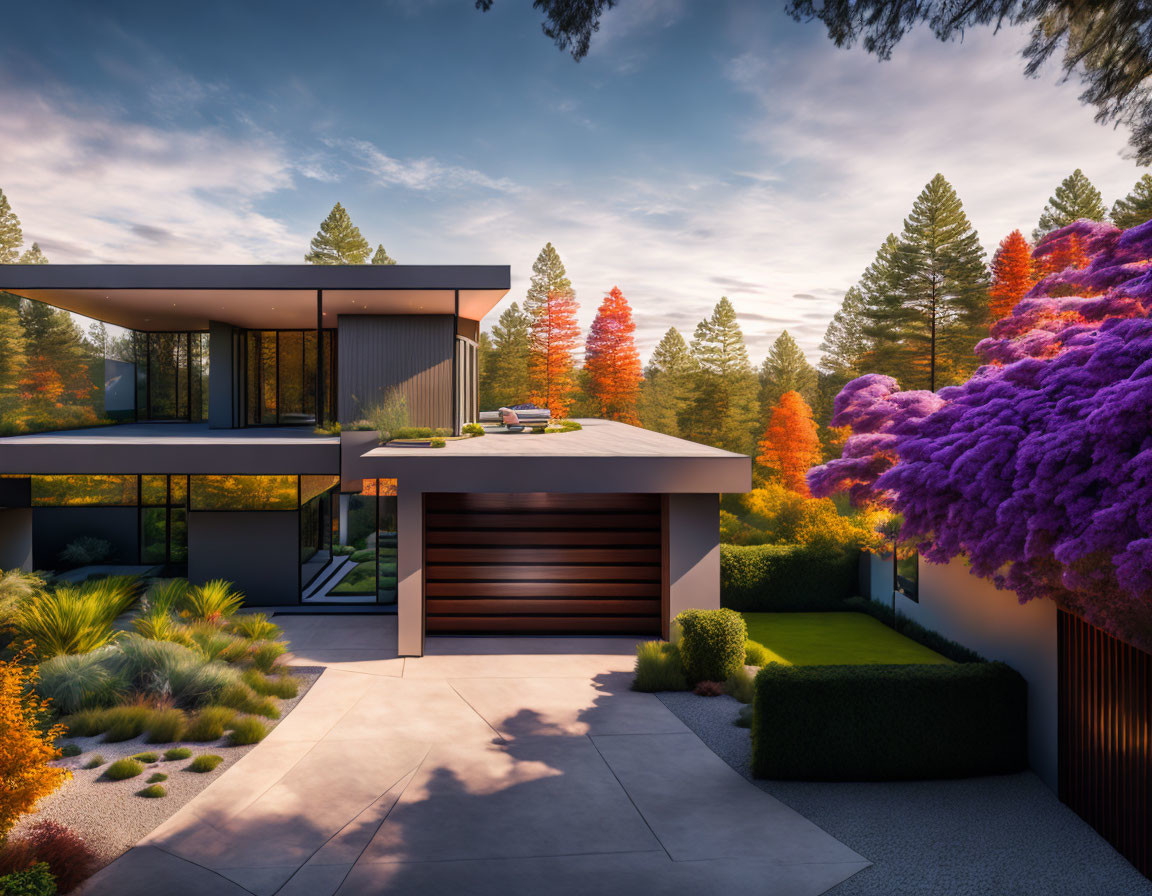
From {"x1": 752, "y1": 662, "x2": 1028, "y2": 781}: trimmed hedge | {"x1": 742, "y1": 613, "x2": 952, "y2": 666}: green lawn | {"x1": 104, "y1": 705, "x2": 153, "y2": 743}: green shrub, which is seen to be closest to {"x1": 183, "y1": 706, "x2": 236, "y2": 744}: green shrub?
{"x1": 104, "y1": 705, "x2": 153, "y2": 743}: green shrub

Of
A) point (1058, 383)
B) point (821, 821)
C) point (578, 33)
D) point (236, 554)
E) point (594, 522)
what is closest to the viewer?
point (578, 33)

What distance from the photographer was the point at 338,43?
798cm

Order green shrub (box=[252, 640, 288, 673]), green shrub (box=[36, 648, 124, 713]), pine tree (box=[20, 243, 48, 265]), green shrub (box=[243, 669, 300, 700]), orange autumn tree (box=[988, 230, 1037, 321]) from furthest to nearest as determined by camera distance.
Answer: pine tree (box=[20, 243, 48, 265]) → orange autumn tree (box=[988, 230, 1037, 321]) → green shrub (box=[252, 640, 288, 673]) → green shrub (box=[243, 669, 300, 700]) → green shrub (box=[36, 648, 124, 713])

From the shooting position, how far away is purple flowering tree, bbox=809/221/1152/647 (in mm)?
5680

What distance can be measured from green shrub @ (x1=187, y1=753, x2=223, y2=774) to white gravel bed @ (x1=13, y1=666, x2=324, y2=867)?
0.15 ft

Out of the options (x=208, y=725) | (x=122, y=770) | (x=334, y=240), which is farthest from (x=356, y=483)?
(x=334, y=240)

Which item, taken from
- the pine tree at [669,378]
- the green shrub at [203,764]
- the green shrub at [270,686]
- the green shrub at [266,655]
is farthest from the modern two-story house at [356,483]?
the pine tree at [669,378]

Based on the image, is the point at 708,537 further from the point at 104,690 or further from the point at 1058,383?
the point at 104,690

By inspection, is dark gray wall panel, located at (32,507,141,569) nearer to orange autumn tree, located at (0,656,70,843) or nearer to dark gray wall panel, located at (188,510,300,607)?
dark gray wall panel, located at (188,510,300,607)

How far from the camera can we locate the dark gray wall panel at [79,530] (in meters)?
16.5

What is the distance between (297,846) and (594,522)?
7.48 metres

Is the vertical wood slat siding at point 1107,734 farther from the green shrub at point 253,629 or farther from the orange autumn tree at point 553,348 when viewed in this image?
the orange autumn tree at point 553,348

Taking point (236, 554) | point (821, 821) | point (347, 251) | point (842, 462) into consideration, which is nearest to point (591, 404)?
point (347, 251)

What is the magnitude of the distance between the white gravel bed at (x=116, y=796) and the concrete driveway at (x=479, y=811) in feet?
0.68
